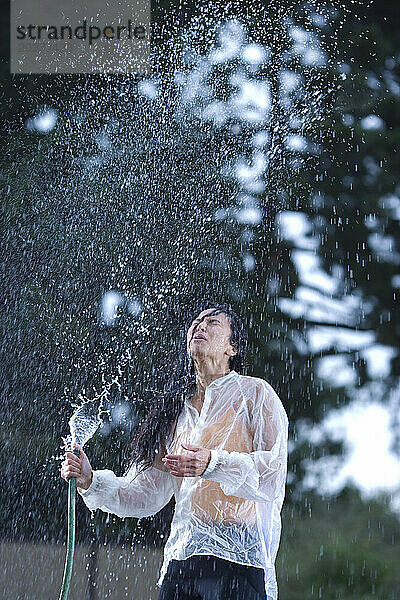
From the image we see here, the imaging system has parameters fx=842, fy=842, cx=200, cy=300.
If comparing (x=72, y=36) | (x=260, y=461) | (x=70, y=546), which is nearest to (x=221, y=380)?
(x=260, y=461)

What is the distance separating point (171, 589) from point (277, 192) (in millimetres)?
3396

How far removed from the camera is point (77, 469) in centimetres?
179

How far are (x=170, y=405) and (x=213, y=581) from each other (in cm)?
44

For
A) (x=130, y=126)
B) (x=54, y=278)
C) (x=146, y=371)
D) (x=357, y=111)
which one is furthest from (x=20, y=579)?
(x=357, y=111)

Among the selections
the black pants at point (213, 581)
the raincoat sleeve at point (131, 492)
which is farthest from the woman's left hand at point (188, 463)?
the raincoat sleeve at point (131, 492)

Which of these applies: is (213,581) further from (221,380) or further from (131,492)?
(221,380)

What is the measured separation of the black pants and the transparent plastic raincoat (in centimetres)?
2

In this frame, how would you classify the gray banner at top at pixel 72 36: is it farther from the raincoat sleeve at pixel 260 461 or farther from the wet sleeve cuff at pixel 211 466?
the wet sleeve cuff at pixel 211 466

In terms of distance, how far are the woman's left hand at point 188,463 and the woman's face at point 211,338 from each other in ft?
1.06

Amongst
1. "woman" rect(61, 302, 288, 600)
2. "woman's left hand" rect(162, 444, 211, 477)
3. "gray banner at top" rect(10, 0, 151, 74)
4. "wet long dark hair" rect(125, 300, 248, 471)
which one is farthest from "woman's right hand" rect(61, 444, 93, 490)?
"gray banner at top" rect(10, 0, 151, 74)

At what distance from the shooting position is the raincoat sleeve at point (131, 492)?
1.86 meters

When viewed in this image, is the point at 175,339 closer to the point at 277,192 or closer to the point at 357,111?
the point at 277,192

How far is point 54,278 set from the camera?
13.9ft

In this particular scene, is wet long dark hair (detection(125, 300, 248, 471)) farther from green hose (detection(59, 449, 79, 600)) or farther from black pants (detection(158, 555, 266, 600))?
black pants (detection(158, 555, 266, 600))
